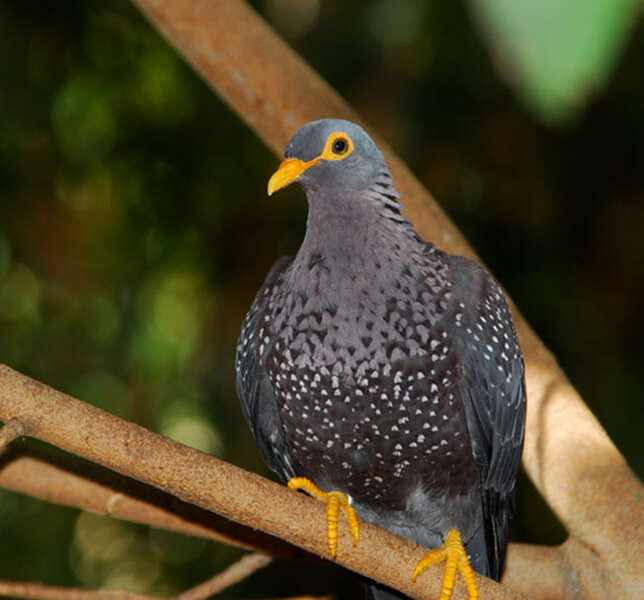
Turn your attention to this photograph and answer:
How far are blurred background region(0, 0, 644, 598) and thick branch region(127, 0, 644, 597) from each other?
184 centimetres

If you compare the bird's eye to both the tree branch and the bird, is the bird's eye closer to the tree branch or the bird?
the bird

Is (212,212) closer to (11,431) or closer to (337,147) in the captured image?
(337,147)

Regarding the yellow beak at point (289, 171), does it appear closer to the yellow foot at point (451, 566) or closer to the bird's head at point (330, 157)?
the bird's head at point (330, 157)

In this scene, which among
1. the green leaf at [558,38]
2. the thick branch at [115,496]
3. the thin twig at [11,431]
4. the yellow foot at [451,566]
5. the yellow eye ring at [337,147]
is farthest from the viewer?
the thick branch at [115,496]

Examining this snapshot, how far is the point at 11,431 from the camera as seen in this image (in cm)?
171

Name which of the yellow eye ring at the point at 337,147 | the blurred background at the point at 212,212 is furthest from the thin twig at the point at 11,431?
the blurred background at the point at 212,212

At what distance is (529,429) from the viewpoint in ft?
9.64

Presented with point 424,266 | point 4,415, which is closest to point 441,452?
point 424,266

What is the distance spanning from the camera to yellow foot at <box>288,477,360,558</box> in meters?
2.04

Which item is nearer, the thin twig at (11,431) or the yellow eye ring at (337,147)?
the thin twig at (11,431)

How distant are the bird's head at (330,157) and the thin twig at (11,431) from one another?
99 centimetres

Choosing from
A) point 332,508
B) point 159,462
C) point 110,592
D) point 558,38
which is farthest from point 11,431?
point 558,38

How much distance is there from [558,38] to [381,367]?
1.78 m

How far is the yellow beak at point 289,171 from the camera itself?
2.30m
